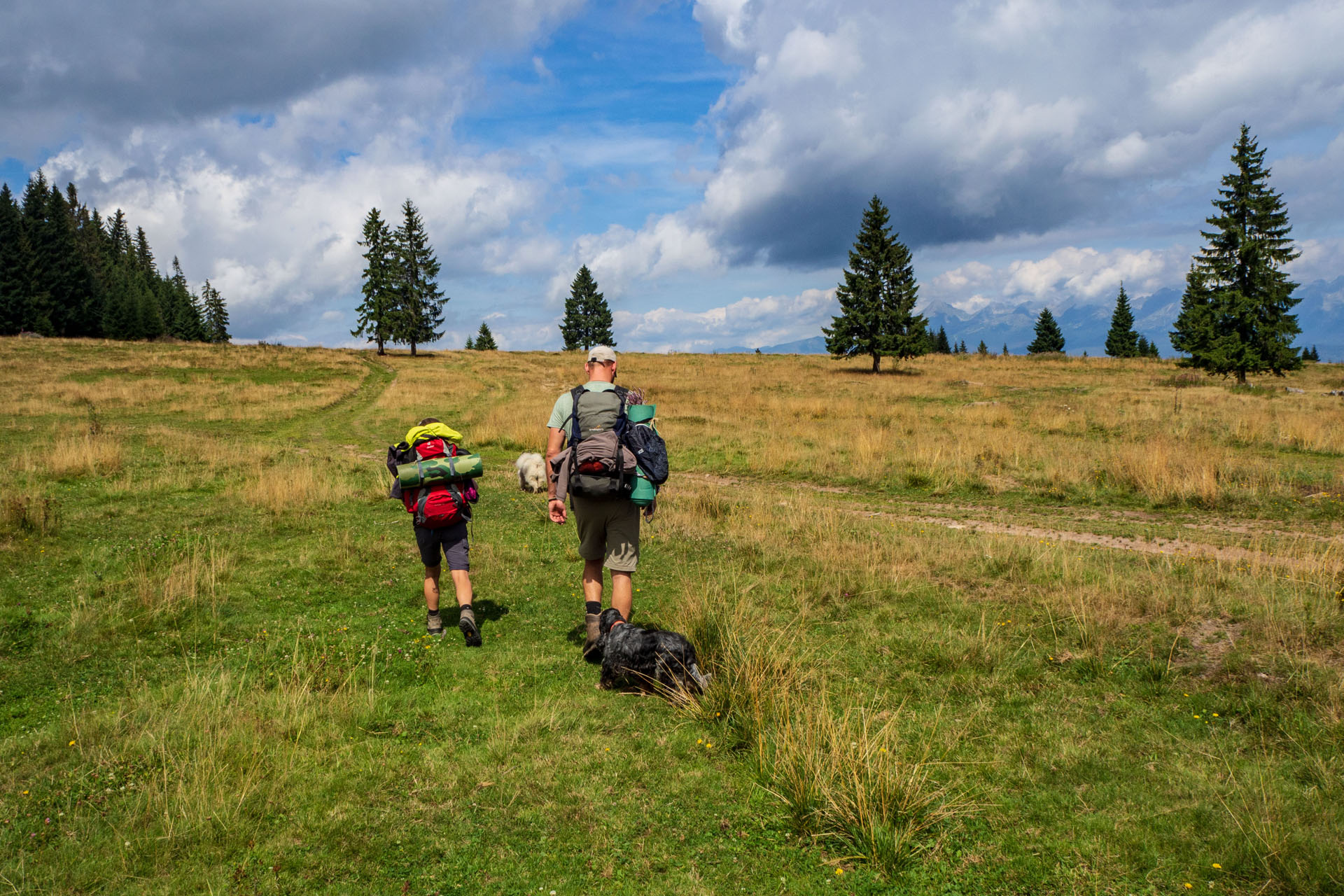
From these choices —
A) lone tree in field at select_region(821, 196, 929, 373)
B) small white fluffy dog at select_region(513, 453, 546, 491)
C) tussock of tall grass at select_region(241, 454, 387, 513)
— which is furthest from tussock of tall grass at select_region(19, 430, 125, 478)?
lone tree in field at select_region(821, 196, 929, 373)

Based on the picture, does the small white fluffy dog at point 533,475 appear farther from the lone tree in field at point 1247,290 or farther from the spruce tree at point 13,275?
the spruce tree at point 13,275

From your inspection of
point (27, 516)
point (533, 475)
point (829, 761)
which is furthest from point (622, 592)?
point (533, 475)

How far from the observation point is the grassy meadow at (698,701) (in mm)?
3441

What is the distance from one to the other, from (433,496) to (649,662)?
2.46m

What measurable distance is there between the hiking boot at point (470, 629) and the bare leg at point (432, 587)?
0.34m

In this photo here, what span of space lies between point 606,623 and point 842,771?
243cm

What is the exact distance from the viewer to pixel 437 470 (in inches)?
235

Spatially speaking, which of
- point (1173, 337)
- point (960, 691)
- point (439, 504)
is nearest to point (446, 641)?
point (439, 504)

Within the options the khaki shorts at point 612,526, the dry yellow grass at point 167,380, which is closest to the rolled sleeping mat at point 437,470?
the khaki shorts at point 612,526

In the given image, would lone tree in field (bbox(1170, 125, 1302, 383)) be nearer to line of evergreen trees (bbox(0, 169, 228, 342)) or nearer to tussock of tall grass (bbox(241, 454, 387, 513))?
tussock of tall grass (bbox(241, 454, 387, 513))

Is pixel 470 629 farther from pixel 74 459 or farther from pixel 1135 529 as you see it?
pixel 74 459

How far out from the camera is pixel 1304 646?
5430 millimetres

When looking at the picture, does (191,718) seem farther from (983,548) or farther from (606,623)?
(983,548)

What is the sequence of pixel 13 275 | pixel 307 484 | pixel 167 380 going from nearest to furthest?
pixel 307 484, pixel 167 380, pixel 13 275
